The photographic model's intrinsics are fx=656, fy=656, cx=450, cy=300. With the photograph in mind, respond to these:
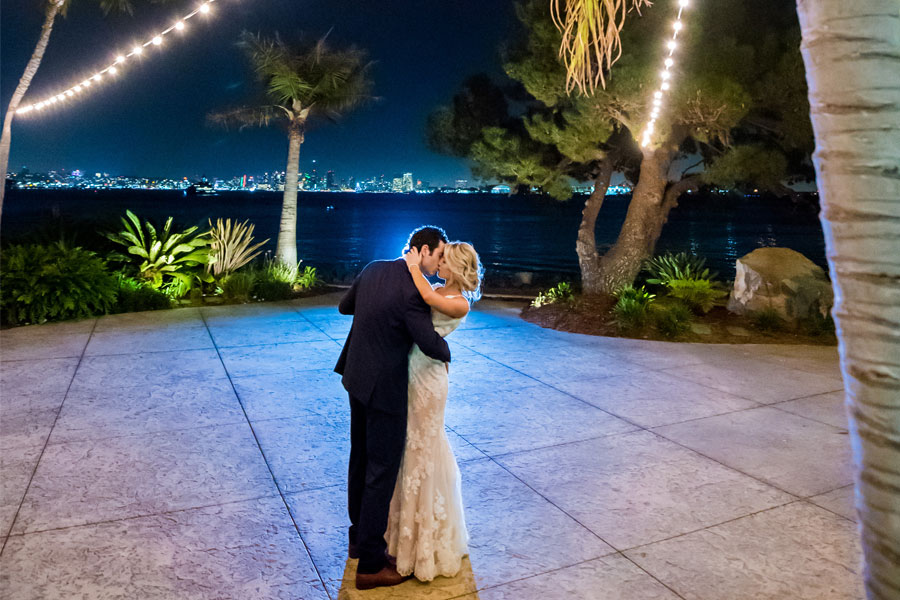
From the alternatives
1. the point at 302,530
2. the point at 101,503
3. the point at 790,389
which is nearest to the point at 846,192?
the point at 302,530

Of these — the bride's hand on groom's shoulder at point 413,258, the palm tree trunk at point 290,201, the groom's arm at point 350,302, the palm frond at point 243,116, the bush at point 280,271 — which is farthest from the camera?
the palm tree trunk at point 290,201

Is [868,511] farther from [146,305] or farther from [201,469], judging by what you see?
[146,305]

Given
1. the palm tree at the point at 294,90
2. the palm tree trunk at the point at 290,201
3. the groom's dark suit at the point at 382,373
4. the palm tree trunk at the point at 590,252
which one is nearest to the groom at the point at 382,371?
the groom's dark suit at the point at 382,373

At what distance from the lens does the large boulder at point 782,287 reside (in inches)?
399

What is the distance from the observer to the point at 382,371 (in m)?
2.98

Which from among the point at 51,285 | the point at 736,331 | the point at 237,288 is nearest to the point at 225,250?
the point at 237,288

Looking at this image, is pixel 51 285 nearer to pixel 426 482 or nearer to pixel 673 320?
pixel 426 482

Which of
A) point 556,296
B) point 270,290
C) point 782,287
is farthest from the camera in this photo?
point 270,290

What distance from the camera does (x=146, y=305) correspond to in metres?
10.8

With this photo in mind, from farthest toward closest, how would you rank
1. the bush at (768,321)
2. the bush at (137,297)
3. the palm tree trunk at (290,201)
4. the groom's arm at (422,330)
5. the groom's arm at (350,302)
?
1. the palm tree trunk at (290,201)
2. the bush at (137,297)
3. the bush at (768,321)
4. the groom's arm at (350,302)
5. the groom's arm at (422,330)

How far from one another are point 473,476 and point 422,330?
6.12 feet

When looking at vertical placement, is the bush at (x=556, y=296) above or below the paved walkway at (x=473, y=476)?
above

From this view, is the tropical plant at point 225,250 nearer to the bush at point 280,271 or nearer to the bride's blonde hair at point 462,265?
the bush at point 280,271

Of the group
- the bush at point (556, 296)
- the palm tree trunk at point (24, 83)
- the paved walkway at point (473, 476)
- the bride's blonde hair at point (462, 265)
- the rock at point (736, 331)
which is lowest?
the paved walkway at point (473, 476)
